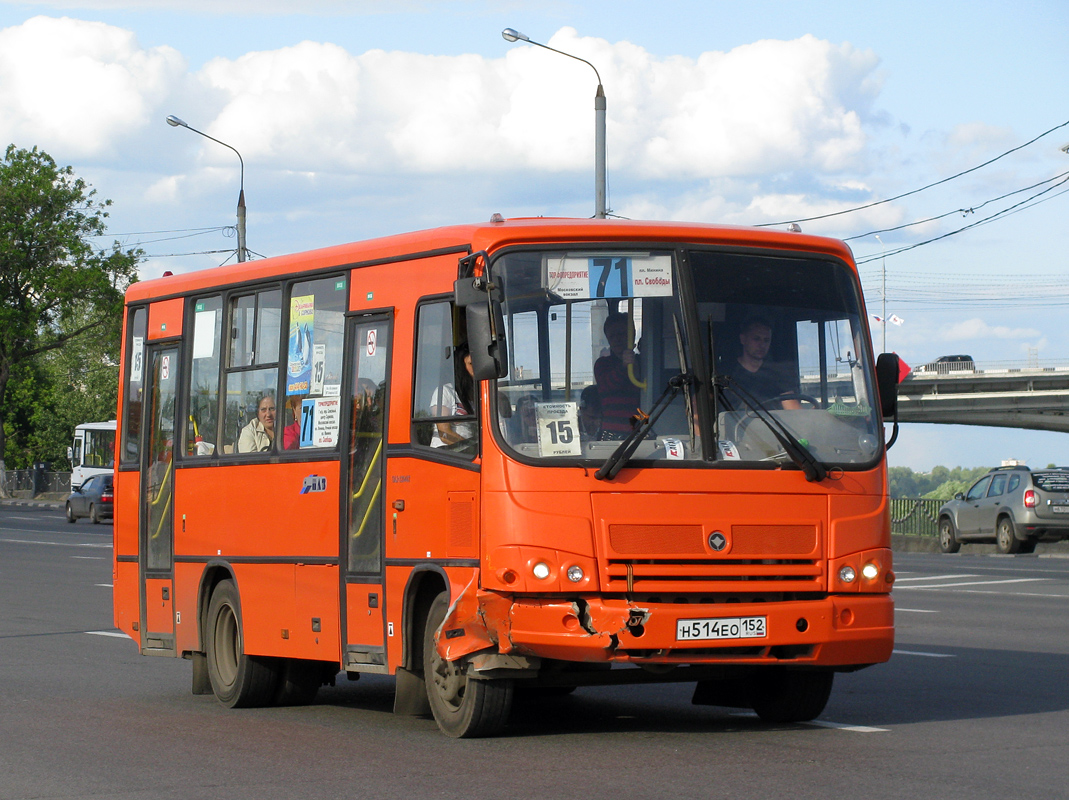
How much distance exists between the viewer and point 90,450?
201 feet

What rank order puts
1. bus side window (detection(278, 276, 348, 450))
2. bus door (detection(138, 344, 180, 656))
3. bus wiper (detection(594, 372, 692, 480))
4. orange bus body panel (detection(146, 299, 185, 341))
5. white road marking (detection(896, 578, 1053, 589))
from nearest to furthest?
bus wiper (detection(594, 372, 692, 480))
bus side window (detection(278, 276, 348, 450))
bus door (detection(138, 344, 180, 656))
orange bus body panel (detection(146, 299, 185, 341))
white road marking (detection(896, 578, 1053, 589))

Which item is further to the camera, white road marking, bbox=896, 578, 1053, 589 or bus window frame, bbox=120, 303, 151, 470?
white road marking, bbox=896, 578, 1053, 589

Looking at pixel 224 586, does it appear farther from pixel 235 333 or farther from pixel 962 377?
pixel 962 377

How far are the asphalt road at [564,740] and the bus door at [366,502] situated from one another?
557 millimetres

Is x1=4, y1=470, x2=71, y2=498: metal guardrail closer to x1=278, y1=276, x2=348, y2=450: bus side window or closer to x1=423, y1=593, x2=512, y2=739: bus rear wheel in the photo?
x1=278, y1=276, x2=348, y2=450: bus side window

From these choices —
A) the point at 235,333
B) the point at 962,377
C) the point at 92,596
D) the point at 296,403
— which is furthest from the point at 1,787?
the point at 962,377

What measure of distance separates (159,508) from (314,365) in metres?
2.47

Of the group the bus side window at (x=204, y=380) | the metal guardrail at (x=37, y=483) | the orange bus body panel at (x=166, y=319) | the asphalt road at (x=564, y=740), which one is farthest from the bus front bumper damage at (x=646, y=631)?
the metal guardrail at (x=37, y=483)

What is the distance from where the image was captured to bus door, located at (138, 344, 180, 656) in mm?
12125

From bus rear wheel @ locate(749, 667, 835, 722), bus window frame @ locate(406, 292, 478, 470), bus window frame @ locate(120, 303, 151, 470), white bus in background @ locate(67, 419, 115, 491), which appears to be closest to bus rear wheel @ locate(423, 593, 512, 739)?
bus window frame @ locate(406, 292, 478, 470)

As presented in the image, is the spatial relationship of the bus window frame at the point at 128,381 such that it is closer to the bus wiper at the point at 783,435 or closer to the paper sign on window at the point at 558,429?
the paper sign on window at the point at 558,429

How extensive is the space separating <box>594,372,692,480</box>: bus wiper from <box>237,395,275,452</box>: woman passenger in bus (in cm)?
321

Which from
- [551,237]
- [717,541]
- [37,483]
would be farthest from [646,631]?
[37,483]

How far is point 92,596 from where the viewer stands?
21.6m
